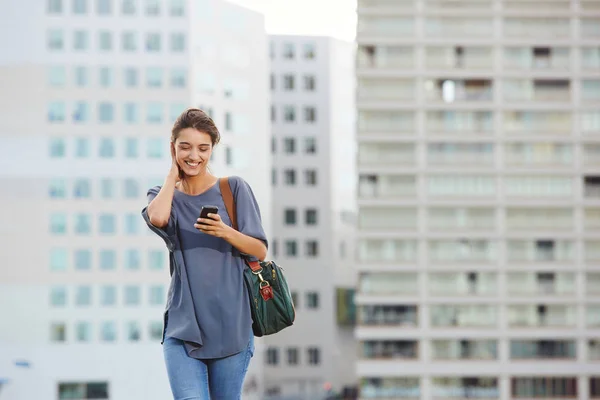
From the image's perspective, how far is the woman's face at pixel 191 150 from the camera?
1.63 meters

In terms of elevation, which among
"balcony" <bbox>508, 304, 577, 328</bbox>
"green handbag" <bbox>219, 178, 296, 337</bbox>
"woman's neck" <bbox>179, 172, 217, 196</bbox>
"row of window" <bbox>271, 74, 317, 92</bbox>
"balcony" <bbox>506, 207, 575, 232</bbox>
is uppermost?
"row of window" <bbox>271, 74, 317, 92</bbox>

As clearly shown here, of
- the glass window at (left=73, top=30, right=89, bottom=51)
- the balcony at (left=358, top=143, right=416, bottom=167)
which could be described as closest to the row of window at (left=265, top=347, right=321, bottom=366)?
the balcony at (left=358, top=143, right=416, bottom=167)

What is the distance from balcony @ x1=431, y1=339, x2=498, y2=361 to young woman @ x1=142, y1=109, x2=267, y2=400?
2631 cm

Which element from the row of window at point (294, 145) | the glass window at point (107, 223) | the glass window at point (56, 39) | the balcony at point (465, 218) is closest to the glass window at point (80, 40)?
the glass window at point (56, 39)

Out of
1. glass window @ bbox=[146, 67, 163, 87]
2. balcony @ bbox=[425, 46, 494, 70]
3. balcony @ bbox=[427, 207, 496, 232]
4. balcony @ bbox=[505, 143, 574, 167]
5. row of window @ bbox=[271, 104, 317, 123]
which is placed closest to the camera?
glass window @ bbox=[146, 67, 163, 87]

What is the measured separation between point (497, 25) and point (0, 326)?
50.0 ft

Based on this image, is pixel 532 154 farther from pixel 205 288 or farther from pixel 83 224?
pixel 205 288

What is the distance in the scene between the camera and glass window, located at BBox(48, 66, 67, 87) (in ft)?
83.1

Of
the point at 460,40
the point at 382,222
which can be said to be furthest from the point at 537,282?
the point at 460,40

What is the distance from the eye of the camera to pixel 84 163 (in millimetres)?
25234

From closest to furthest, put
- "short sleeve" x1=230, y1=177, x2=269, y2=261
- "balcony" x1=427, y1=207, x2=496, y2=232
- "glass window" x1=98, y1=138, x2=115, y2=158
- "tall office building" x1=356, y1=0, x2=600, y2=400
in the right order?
"short sleeve" x1=230, y1=177, x2=269, y2=261
"glass window" x1=98, y1=138, x2=115, y2=158
"tall office building" x1=356, y1=0, x2=600, y2=400
"balcony" x1=427, y1=207, x2=496, y2=232

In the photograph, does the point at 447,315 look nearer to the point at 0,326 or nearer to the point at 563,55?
the point at 563,55

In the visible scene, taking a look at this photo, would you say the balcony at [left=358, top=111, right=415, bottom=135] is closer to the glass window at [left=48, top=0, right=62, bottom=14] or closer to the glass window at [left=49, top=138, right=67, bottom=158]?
the glass window at [left=49, top=138, right=67, bottom=158]

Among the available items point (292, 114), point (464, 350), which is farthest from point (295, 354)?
point (292, 114)
